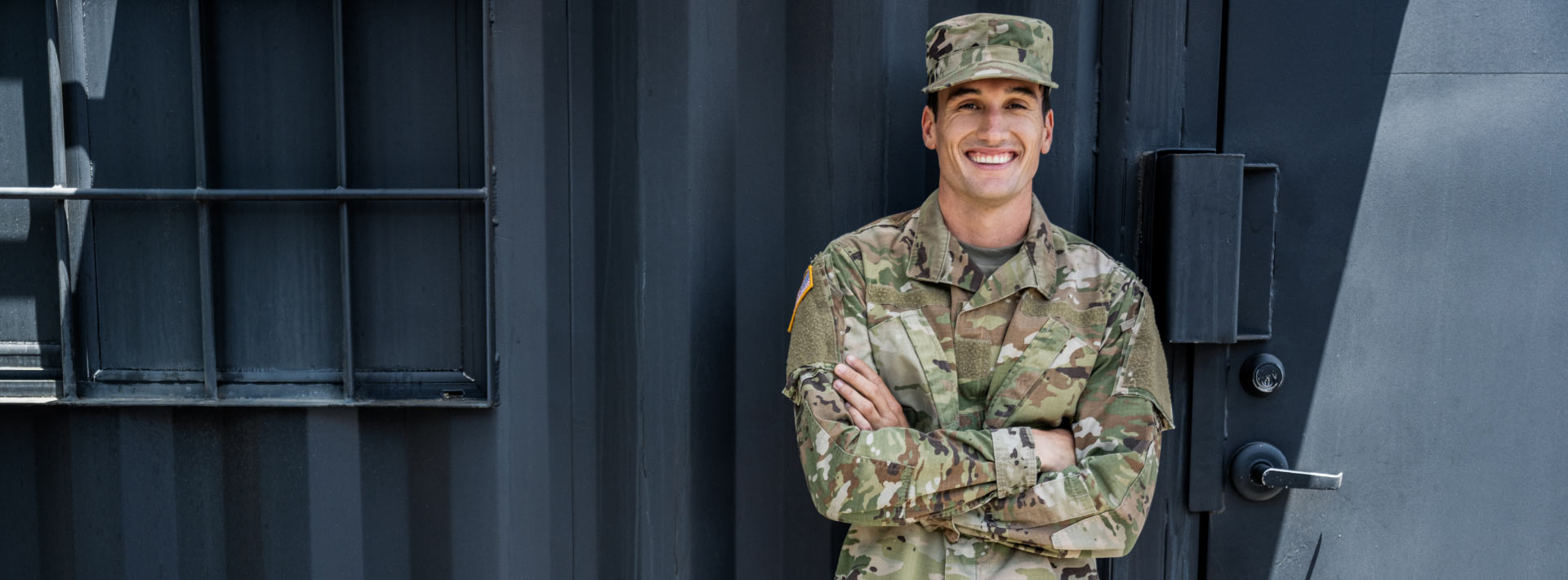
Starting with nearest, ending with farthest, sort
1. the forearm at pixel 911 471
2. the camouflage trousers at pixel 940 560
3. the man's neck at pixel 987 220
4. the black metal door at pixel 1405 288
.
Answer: the forearm at pixel 911 471 < the camouflage trousers at pixel 940 560 < the man's neck at pixel 987 220 < the black metal door at pixel 1405 288

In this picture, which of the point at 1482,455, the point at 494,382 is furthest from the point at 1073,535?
the point at 494,382

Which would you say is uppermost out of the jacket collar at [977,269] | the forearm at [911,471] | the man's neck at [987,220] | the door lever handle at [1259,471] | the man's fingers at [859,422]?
the man's neck at [987,220]

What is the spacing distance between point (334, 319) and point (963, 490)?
169 centimetres

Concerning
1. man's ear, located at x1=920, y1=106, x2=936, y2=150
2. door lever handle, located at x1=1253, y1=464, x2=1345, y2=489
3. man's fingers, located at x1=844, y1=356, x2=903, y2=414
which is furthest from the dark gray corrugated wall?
door lever handle, located at x1=1253, y1=464, x2=1345, y2=489

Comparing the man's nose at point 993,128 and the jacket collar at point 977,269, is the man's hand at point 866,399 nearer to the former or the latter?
the jacket collar at point 977,269

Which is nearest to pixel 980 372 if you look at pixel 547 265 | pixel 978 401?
pixel 978 401

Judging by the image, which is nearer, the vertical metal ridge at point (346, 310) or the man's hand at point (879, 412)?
the man's hand at point (879, 412)

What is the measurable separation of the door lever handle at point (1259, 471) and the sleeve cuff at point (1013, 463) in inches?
30.9

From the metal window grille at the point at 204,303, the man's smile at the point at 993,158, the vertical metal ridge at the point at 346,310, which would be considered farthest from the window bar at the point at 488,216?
the man's smile at the point at 993,158

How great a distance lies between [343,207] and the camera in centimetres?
230

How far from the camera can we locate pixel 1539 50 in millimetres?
2168

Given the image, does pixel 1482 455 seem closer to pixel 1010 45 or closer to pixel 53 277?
pixel 1010 45

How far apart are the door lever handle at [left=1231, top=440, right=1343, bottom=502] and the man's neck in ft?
2.80

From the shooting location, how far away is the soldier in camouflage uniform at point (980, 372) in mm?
1682
